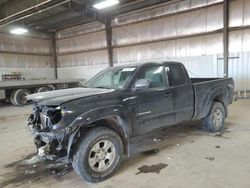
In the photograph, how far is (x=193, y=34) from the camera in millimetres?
12250

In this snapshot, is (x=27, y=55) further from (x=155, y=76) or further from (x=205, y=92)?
(x=205, y=92)

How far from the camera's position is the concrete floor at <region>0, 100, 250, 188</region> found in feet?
10.1

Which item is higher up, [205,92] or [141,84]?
[141,84]

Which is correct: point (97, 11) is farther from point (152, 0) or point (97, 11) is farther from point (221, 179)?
point (221, 179)

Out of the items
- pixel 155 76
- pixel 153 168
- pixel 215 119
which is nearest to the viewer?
pixel 153 168

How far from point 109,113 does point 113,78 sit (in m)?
1.14

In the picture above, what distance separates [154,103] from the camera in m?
3.88

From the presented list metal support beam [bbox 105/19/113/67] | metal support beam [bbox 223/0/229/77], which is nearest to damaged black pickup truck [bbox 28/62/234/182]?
metal support beam [bbox 223/0/229/77]

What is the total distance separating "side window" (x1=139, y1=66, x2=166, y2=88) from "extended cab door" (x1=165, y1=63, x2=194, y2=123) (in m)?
0.15

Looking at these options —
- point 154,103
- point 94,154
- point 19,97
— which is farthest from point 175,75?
point 19,97

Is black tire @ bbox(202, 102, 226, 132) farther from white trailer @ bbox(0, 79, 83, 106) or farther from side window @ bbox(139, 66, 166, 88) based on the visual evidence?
white trailer @ bbox(0, 79, 83, 106)

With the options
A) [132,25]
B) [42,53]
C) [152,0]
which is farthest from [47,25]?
[152,0]

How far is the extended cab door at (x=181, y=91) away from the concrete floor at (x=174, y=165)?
2.12ft

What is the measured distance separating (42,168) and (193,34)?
1086 cm
